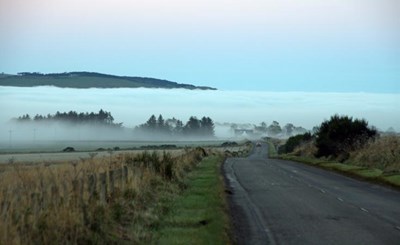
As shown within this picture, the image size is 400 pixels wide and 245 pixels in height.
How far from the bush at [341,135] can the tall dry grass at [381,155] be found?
5.58 meters

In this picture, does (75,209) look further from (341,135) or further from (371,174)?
(341,135)

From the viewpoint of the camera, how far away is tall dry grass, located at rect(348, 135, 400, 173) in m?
38.0

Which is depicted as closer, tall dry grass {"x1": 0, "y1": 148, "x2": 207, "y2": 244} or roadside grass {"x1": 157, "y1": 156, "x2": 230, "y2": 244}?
tall dry grass {"x1": 0, "y1": 148, "x2": 207, "y2": 244}

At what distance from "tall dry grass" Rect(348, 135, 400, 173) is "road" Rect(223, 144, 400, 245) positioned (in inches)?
292

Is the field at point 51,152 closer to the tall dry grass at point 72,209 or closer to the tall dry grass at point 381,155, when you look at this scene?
the tall dry grass at point 72,209

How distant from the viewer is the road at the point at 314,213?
47.6 feet

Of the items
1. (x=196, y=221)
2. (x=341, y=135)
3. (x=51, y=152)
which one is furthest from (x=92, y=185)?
(x=51, y=152)

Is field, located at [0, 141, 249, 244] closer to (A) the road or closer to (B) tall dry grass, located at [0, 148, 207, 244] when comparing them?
(B) tall dry grass, located at [0, 148, 207, 244]

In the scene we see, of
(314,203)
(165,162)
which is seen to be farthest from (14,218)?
(165,162)

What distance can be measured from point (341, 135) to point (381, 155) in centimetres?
1487

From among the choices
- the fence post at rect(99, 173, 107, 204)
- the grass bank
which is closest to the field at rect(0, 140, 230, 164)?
the fence post at rect(99, 173, 107, 204)

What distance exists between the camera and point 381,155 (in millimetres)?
41250

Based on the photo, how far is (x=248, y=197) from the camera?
80.5 ft

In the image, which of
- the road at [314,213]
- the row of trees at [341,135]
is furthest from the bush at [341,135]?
the road at [314,213]
